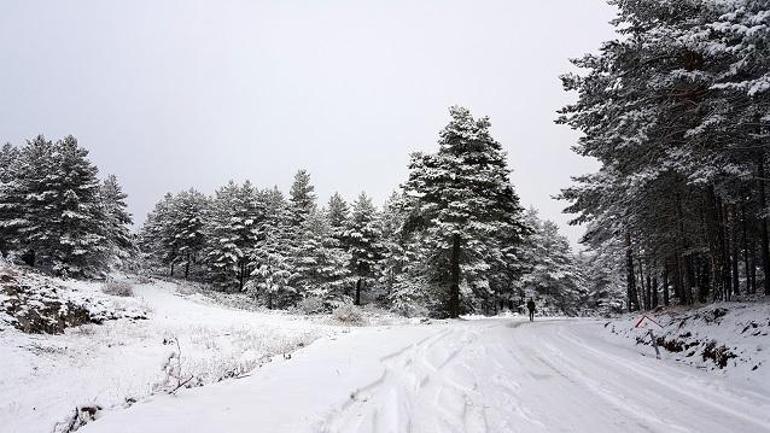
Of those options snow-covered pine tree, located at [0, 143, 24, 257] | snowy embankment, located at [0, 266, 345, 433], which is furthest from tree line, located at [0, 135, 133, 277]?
snowy embankment, located at [0, 266, 345, 433]

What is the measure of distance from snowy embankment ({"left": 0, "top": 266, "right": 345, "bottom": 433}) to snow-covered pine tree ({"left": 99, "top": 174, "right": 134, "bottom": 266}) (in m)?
15.0

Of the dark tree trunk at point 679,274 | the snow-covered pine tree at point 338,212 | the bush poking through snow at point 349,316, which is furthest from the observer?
the snow-covered pine tree at point 338,212

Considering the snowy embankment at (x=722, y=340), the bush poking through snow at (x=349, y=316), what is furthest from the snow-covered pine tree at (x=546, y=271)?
the snowy embankment at (x=722, y=340)

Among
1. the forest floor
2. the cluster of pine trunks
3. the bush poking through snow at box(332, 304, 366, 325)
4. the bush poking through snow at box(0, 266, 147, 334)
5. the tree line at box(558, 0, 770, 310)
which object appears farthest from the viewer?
the bush poking through snow at box(332, 304, 366, 325)

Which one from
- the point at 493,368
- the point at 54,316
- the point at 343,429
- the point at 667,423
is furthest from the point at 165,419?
the point at 54,316

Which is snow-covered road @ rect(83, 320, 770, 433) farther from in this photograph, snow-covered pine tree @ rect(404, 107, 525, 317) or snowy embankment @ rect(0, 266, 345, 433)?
snow-covered pine tree @ rect(404, 107, 525, 317)

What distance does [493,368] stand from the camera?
380 inches

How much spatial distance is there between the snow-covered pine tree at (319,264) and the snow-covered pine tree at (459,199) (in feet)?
37.1

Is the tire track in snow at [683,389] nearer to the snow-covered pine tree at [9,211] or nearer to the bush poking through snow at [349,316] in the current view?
the bush poking through snow at [349,316]

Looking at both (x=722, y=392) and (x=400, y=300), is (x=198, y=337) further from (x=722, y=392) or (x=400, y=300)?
(x=400, y=300)

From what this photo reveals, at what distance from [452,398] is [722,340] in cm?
777

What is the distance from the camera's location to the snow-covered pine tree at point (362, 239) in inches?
1556

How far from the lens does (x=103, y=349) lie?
13922 mm

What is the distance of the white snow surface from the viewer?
871 cm
